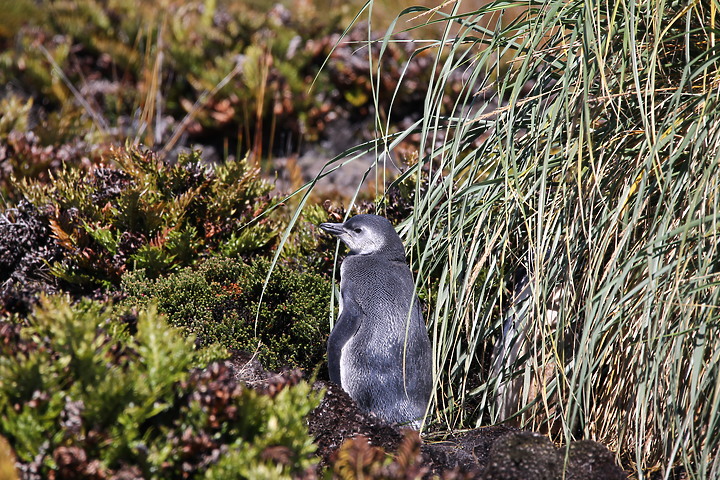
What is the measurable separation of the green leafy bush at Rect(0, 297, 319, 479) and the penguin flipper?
633 mm

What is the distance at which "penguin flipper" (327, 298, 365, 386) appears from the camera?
2566 mm

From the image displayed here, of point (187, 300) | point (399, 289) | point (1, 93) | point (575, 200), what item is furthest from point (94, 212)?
point (1, 93)

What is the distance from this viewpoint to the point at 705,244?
2.19 m

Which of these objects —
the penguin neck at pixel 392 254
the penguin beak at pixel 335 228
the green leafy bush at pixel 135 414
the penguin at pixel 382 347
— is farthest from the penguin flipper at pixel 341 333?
the green leafy bush at pixel 135 414

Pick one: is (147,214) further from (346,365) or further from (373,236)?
(346,365)

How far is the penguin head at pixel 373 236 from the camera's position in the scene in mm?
2701

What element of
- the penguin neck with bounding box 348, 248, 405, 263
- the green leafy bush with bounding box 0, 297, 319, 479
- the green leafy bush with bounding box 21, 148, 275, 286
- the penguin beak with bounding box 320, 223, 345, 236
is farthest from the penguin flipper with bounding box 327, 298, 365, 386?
the green leafy bush with bounding box 21, 148, 275, 286

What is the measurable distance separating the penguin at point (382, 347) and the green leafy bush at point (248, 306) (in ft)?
1.46

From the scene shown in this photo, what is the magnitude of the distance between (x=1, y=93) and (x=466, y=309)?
19.0 ft

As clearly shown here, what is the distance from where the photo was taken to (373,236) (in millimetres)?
2721

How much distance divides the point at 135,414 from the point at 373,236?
1.26m

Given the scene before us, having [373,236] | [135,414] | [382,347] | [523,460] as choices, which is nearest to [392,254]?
[373,236]

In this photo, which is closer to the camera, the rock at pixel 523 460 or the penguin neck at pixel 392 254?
the rock at pixel 523 460

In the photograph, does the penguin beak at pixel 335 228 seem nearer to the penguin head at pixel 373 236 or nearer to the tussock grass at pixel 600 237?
the penguin head at pixel 373 236
